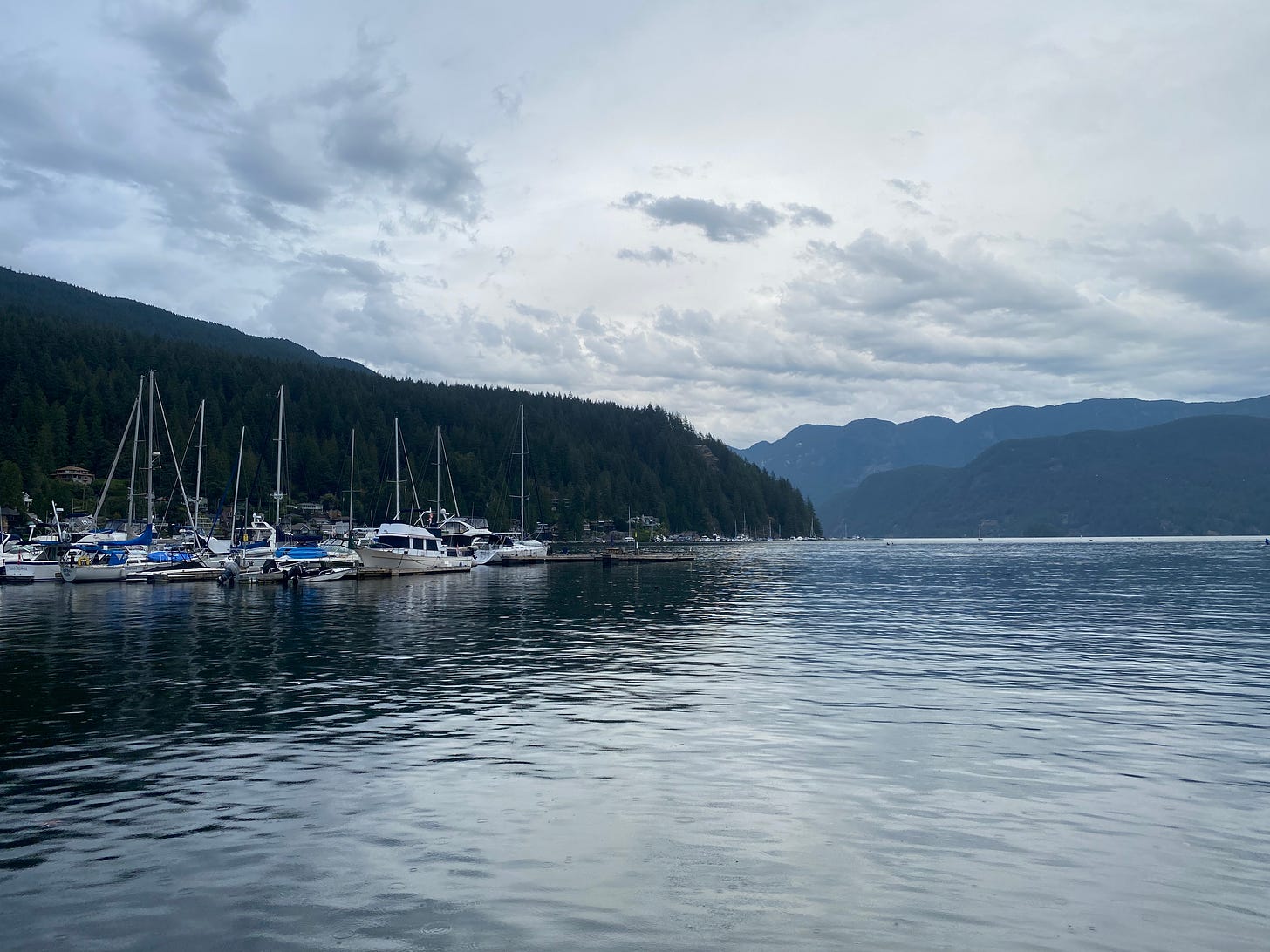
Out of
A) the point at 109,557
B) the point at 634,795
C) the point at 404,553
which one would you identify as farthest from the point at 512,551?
the point at 634,795

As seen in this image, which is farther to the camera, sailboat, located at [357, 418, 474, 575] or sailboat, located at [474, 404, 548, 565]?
sailboat, located at [474, 404, 548, 565]

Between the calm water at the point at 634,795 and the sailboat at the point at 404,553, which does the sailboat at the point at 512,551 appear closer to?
the sailboat at the point at 404,553

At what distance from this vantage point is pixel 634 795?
1800 cm

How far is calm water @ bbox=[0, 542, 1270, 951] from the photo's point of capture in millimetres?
12125


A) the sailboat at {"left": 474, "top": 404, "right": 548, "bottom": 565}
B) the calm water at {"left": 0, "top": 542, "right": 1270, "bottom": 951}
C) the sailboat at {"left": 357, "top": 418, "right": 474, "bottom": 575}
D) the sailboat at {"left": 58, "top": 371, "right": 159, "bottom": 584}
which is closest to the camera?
the calm water at {"left": 0, "top": 542, "right": 1270, "bottom": 951}

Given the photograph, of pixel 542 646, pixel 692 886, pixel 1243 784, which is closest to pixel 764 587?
pixel 542 646

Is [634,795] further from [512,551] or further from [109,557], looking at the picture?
[512,551]

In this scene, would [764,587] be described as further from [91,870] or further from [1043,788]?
[91,870]

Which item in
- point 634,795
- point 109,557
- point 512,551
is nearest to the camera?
point 634,795

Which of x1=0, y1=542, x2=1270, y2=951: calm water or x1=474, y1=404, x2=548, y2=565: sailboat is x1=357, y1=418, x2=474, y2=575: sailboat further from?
x1=0, y1=542, x2=1270, y2=951: calm water

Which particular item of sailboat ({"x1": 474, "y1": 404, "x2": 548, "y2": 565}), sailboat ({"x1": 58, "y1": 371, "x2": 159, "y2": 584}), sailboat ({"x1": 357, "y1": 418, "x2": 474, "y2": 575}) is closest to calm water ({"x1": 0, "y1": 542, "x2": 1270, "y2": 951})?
sailboat ({"x1": 58, "y1": 371, "x2": 159, "y2": 584})

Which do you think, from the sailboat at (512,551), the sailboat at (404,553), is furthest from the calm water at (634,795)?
the sailboat at (512,551)

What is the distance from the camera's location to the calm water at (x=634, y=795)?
1212 centimetres

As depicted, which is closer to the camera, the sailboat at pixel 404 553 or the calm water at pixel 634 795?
the calm water at pixel 634 795
